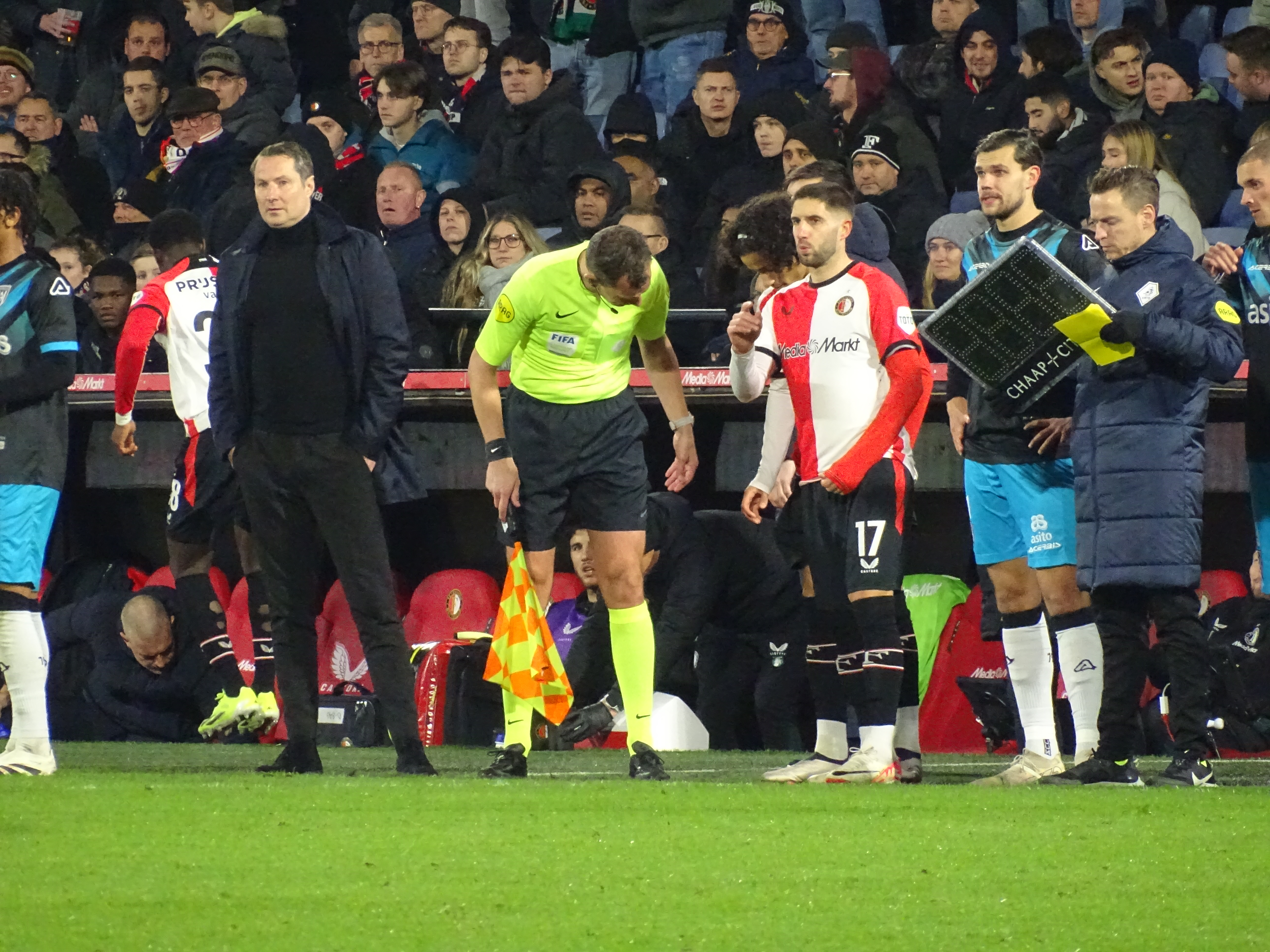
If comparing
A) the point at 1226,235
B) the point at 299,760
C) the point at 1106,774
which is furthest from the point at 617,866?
the point at 1226,235

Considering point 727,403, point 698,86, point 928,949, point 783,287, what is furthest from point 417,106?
point 928,949

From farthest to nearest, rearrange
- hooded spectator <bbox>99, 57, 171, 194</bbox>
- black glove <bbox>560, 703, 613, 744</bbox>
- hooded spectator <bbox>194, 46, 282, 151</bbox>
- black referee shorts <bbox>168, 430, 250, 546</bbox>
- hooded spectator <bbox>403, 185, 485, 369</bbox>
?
hooded spectator <bbox>99, 57, 171, 194</bbox>, hooded spectator <bbox>194, 46, 282, 151</bbox>, hooded spectator <bbox>403, 185, 485, 369</bbox>, black referee shorts <bbox>168, 430, 250, 546</bbox>, black glove <bbox>560, 703, 613, 744</bbox>

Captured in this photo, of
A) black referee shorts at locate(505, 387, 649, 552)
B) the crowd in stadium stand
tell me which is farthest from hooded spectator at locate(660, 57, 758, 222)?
black referee shorts at locate(505, 387, 649, 552)

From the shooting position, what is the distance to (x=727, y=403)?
10297 mm

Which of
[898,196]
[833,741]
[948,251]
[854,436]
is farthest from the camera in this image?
[898,196]

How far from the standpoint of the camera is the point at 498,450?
23.6ft

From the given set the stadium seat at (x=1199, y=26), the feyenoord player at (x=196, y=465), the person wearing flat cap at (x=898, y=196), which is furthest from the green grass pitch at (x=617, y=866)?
the stadium seat at (x=1199, y=26)

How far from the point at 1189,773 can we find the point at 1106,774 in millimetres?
261

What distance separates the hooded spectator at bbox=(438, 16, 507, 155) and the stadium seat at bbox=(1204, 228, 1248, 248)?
4.95 m

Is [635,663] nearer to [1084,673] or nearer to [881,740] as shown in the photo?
[881,740]

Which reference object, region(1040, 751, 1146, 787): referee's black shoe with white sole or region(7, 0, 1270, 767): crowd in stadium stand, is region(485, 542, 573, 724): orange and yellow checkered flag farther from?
region(1040, 751, 1146, 787): referee's black shoe with white sole

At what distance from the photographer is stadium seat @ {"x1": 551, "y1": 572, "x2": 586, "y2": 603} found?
10.5 metres

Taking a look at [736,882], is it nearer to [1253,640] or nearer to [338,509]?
[338,509]

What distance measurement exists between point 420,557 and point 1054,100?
4.33 meters
